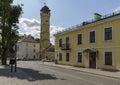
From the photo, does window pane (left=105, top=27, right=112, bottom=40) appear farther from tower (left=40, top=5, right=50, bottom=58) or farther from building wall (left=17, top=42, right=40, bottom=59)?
building wall (left=17, top=42, right=40, bottom=59)

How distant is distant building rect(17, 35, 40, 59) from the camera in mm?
100875

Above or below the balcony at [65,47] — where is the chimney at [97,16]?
above

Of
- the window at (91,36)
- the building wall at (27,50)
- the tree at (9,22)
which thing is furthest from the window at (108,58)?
the building wall at (27,50)

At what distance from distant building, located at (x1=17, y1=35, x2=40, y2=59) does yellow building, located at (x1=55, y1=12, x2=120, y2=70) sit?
61.0 meters

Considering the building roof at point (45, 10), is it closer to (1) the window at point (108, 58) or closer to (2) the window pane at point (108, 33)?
(2) the window pane at point (108, 33)

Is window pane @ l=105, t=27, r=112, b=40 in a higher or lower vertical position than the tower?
lower

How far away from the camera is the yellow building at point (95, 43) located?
88.6 ft

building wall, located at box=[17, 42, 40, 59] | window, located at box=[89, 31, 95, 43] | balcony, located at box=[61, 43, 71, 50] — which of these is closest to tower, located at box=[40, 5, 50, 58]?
building wall, located at box=[17, 42, 40, 59]

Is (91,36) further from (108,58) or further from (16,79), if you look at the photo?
(16,79)

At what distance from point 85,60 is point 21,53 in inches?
2816

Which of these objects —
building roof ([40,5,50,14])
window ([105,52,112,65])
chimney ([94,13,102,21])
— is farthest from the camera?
building roof ([40,5,50,14])

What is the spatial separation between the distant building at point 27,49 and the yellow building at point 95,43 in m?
61.0

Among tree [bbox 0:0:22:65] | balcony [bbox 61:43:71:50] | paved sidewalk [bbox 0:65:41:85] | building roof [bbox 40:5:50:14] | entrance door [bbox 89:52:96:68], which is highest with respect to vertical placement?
building roof [bbox 40:5:50:14]

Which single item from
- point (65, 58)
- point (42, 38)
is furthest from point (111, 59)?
point (42, 38)
